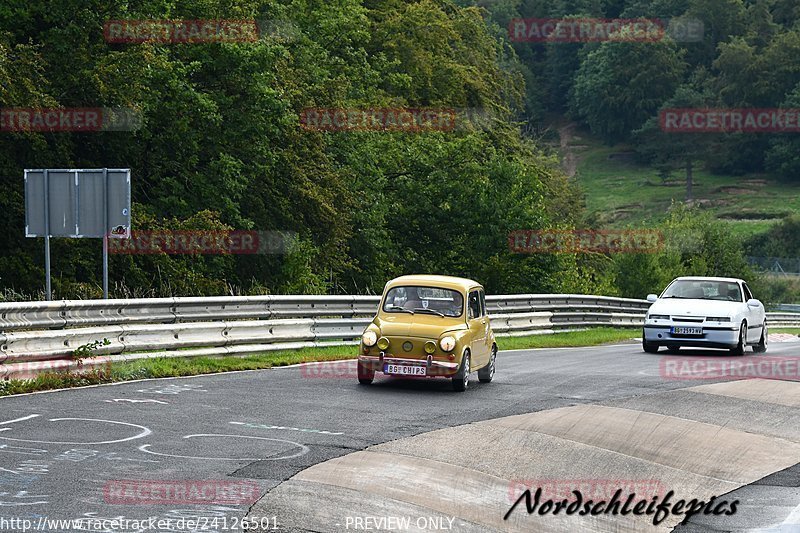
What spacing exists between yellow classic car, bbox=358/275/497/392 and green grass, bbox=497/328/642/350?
8.25m

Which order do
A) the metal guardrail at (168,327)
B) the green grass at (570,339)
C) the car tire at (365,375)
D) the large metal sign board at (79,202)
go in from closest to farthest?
the metal guardrail at (168,327)
the car tire at (365,375)
the large metal sign board at (79,202)
the green grass at (570,339)

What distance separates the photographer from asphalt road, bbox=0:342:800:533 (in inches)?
324

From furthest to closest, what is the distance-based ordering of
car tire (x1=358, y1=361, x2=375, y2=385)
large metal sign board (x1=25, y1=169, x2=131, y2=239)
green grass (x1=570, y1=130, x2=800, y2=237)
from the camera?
green grass (x1=570, y1=130, x2=800, y2=237), large metal sign board (x1=25, y1=169, x2=131, y2=239), car tire (x1=358, y1=361, x2=375, y2=385)

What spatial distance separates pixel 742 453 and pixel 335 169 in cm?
3389

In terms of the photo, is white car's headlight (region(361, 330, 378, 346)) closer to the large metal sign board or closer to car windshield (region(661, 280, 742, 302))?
the large metal sign board

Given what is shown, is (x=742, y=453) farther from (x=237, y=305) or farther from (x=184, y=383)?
(x=237, y=305)

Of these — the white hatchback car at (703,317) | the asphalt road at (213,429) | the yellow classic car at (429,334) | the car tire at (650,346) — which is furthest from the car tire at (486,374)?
the car tire at (650,346)

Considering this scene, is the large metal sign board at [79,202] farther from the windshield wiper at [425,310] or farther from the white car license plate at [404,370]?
the white car license plate at [404,370]

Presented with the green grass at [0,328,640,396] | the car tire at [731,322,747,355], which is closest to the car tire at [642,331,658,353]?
the car tire at [731,322,747,355]

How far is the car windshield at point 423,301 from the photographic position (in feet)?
53.9

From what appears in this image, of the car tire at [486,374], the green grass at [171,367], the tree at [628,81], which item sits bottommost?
the car tire at [486,374]

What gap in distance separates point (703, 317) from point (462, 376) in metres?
9.05

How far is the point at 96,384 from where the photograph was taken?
1497cm

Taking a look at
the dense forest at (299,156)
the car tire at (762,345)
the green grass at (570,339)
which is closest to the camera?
the car tire at (762,345)
